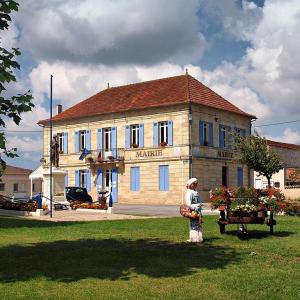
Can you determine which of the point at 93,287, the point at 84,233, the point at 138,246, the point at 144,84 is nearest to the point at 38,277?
the point at 93,287

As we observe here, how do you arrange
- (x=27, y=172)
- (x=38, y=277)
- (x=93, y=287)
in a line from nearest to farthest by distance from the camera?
(x=93, y=287) < (x=38, y=277) < (x=27, y=172)

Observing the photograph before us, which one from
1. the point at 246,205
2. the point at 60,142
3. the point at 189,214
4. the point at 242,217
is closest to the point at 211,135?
the point at 60,142

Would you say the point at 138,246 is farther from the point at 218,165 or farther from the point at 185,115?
the point at 218,165

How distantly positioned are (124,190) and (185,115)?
24.8 ft

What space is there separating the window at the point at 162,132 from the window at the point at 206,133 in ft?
7.94

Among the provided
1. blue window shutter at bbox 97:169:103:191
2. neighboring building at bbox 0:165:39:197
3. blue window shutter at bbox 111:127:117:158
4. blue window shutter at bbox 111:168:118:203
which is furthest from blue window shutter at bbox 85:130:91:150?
neighboring building at bbox 0:165:39:197

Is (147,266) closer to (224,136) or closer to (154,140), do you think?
(154,140)

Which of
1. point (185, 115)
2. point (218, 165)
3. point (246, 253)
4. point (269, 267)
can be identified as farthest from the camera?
point (218, 165)

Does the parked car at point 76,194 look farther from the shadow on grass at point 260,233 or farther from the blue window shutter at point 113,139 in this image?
the shadow on grass at point 260,233

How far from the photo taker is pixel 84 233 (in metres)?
14.3

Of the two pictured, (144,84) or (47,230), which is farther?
(144,84)

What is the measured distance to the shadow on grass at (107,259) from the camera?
818 cm

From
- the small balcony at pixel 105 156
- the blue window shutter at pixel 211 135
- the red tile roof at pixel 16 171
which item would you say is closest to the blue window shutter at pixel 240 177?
the blue window shutter at pixel 211 135

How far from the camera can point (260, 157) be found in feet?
105
